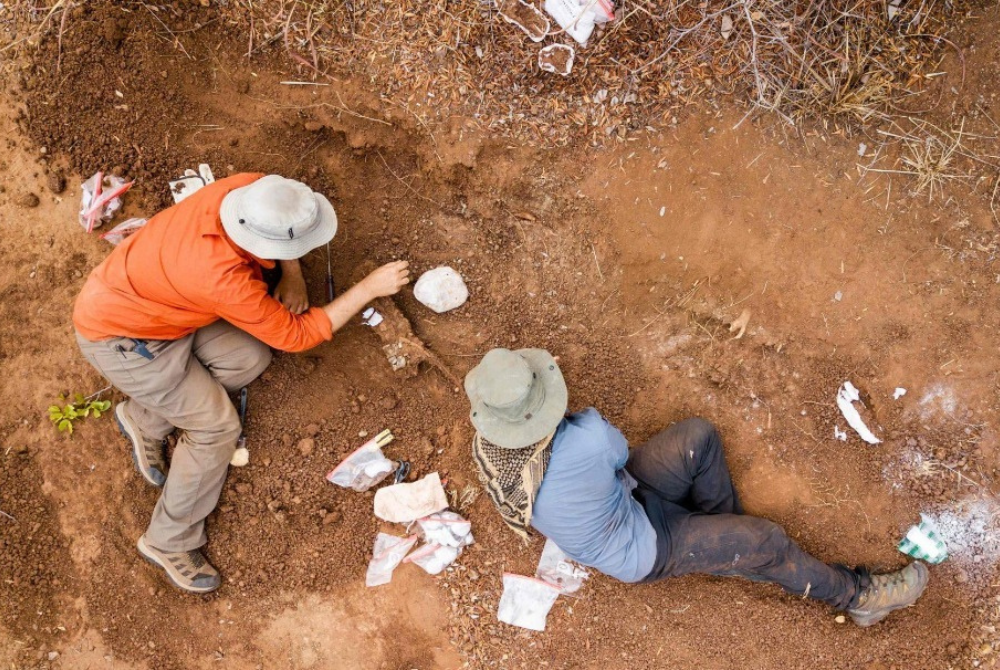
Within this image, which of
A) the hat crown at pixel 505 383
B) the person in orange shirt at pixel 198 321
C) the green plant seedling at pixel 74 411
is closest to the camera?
the hat crown at pixel 505 383

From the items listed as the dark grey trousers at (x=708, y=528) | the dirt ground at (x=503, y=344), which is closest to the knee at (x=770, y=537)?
the dark grey trousers at (x=708, y=528)

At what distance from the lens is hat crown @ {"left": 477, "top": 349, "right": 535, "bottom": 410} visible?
228 centimetres

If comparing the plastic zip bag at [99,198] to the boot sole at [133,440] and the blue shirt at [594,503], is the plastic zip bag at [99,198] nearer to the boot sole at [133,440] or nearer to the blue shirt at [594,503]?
the boot sole at [133,440]

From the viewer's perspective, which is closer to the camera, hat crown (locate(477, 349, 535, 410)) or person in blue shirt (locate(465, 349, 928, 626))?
hat crown (locate(477, 349, 535, 410))

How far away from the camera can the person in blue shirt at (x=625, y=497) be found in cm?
243

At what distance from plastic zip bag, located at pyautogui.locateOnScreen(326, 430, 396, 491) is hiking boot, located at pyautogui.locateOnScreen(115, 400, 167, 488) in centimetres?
86

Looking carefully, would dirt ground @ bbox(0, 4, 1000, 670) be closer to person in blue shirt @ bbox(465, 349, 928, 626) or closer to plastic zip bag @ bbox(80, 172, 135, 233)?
plastic zip bag @ bbox(80, 172, 135, 233)

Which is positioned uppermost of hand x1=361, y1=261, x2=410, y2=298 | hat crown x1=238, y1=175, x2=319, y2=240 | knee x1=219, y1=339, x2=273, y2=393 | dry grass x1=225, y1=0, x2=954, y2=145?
dry grass x1=225, y1=0, x2=954, y2=145

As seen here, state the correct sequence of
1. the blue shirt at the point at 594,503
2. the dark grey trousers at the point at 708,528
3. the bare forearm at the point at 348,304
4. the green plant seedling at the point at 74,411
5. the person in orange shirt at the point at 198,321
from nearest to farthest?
the blue shirt at the point at 594,503, the person in orange shirt at the point at 198,321, the dark grey trousers at the point at 708,528, the bare forearm at the point at 348,304, the green plant seedling at the point at 74,411

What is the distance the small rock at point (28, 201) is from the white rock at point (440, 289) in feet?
6.50

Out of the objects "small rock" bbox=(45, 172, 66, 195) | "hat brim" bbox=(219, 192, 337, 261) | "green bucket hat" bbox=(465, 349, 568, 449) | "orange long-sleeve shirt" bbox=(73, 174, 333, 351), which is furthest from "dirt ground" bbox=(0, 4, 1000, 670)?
"green bucket hat" bbox=(465, 349, 568, 449)

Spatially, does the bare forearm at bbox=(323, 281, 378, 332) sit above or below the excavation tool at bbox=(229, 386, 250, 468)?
above

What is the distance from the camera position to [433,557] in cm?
345

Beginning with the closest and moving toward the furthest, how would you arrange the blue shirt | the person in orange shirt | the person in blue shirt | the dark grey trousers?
the person in blue shirt
the blue shirt
the person in orange shirt
the dark grey trousers
